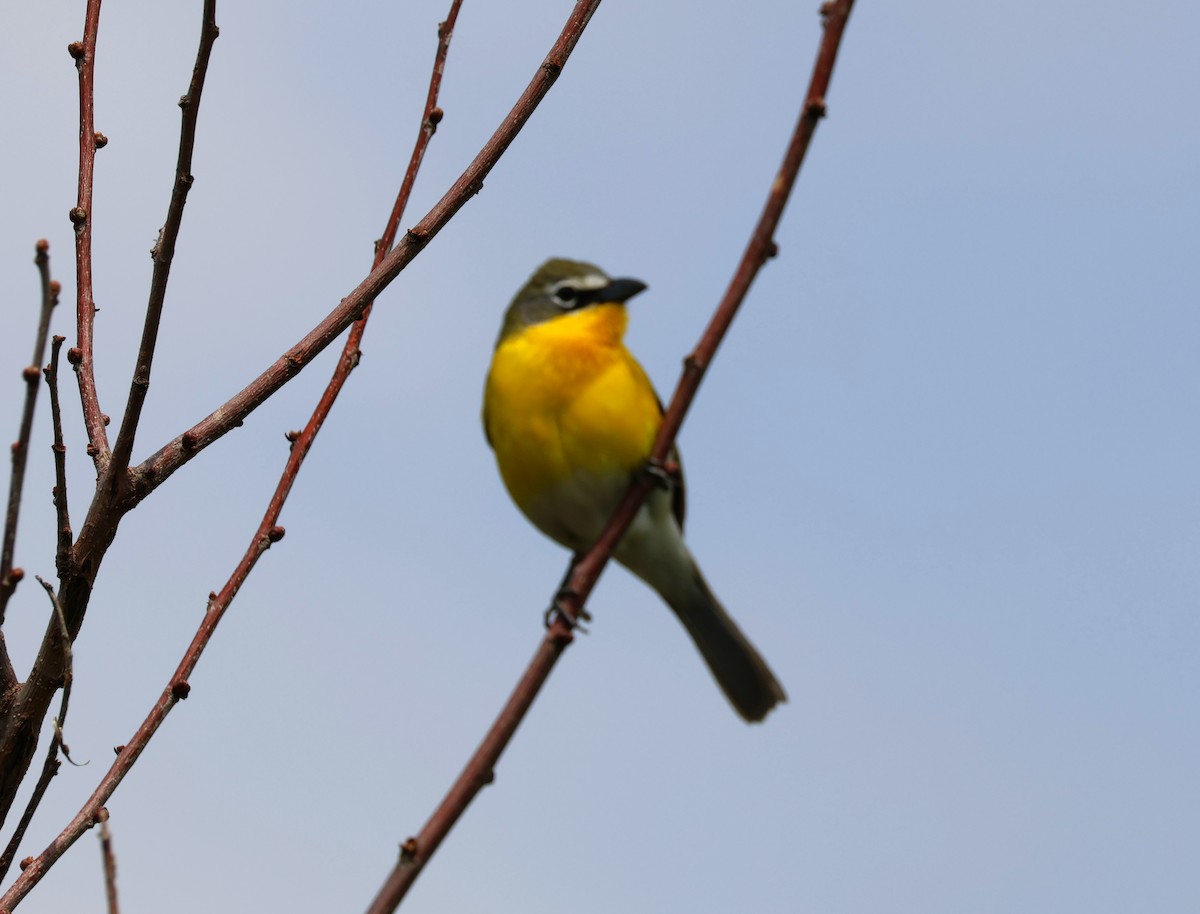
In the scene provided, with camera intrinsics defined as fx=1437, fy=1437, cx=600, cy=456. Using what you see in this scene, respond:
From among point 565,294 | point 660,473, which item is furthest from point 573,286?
point 660,473

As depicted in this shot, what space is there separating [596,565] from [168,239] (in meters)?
2.04

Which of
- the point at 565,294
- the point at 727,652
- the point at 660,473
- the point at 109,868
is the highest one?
the point at 565,294

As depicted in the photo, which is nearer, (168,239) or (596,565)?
(596,565)

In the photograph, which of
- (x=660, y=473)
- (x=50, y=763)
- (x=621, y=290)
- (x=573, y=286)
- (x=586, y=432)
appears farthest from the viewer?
(x=573, y=286)

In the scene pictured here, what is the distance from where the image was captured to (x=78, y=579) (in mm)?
4359

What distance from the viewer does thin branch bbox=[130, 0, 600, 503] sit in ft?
15.1

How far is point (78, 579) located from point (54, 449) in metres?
0.40

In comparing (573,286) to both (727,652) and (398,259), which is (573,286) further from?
(727,652)

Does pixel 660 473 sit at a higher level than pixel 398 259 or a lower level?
lower

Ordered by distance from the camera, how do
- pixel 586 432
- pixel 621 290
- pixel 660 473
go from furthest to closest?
pixel 621 290 → pixel 586 432 → pixel 660 473

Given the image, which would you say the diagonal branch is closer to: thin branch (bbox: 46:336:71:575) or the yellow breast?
thin branch (bbox: 46:336:71:575)

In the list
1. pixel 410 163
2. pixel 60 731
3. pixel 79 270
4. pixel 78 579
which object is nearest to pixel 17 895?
pixel 60 731

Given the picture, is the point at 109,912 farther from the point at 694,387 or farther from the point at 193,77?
the point at 193,77

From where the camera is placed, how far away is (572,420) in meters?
5.07
